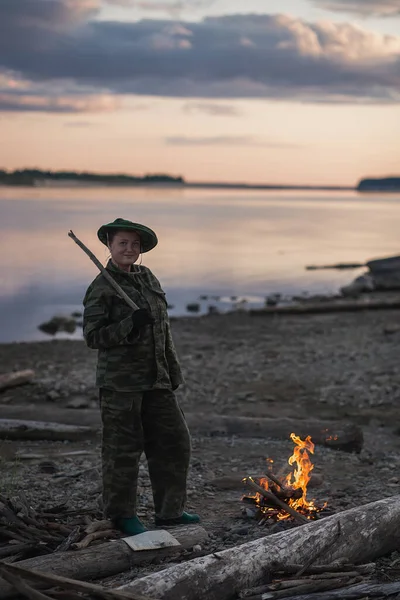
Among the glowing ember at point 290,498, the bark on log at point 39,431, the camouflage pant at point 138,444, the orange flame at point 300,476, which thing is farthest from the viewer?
the bark on log at point 39,431

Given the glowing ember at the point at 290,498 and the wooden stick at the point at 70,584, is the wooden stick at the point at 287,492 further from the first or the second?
the wooden stick at the point at 70,584

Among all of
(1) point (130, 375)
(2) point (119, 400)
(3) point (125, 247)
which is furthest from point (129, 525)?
(3) point (125, 247)

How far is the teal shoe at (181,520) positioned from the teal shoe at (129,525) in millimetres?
316

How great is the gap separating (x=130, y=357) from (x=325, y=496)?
281 cm

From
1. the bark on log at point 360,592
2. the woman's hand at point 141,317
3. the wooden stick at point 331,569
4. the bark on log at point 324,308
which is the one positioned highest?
the bark on log at point 324,308

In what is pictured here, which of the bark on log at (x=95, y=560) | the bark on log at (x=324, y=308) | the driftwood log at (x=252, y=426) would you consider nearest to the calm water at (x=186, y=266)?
the bark on log at (x=324, y=308)

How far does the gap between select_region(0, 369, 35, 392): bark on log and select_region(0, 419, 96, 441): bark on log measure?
3.14 m

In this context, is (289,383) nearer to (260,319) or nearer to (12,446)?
(12,446)

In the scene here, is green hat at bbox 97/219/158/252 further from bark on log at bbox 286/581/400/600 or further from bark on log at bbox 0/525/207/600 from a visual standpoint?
bark on log at bbox 286/581/400/600

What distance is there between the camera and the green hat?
20.1ft

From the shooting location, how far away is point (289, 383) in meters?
14.1

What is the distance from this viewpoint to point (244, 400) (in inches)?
514

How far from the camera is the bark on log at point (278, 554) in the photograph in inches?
202

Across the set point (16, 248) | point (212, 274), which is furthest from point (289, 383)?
point (16, 248)
